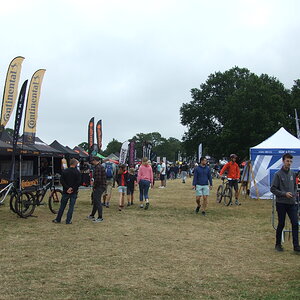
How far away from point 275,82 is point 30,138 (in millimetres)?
44351

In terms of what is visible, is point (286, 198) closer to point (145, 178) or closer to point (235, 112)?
point (145, 178)

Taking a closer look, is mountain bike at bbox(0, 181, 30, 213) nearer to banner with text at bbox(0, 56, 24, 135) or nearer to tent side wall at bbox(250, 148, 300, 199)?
banner with text at bbox(0, 56, 24, 135)

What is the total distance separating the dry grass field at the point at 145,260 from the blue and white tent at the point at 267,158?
626 cm

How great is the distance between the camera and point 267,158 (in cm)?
1653

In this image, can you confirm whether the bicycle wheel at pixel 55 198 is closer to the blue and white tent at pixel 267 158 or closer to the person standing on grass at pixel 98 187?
the person standing on grass at pixel 98 187

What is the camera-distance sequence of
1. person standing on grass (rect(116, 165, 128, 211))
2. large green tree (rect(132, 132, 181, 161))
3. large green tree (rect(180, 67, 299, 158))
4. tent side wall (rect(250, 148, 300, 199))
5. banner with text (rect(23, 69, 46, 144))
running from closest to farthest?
person standing on grass (rect(116, 165, 128, 211)), banner with text (rect(23, 69, 46, 144)), tent side wall (rect(250, 148, 300, 199)), large green tree (rect(180, 67, 299, 158)), large green tree (rect(132, 132, 181, 161))

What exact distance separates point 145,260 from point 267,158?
461 inches

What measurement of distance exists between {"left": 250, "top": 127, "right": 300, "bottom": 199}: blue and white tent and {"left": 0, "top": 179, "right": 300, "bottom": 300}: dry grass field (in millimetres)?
6256

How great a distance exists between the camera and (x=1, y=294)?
4371 mm

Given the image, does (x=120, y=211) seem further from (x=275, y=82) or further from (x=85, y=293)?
(x=275, y=82)

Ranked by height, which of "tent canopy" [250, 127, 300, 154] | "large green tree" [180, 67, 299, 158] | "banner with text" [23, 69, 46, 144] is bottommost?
"tent canopy" [250, 127, 300, 154]

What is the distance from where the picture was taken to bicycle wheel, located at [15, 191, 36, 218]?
414 inches

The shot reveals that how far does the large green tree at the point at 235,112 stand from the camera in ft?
155

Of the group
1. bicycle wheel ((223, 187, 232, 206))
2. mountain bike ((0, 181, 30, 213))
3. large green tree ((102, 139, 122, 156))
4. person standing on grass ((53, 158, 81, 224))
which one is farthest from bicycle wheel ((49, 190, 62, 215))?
large green tree ((102, 139, 122, 156))
